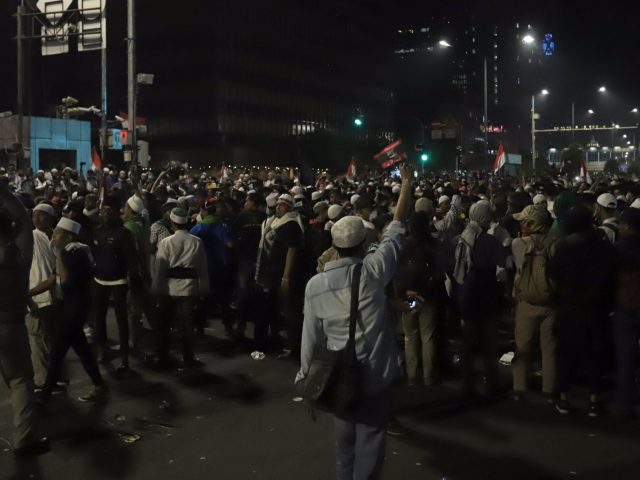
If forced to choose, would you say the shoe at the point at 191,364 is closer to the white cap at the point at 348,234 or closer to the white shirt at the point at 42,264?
the white shirt at the point at 42,264

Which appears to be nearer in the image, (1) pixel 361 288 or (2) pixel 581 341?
(1) pixel 361 288

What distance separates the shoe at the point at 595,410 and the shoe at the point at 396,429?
1.72 m

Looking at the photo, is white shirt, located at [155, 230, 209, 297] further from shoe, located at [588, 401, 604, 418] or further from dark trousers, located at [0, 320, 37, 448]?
shoe, located at [588, 401, 604, 418]

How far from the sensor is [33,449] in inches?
241

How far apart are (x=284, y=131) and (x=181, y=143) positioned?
13744 mm

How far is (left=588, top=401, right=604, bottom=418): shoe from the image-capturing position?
6980 millimetres

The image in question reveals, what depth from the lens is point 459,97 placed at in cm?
18250

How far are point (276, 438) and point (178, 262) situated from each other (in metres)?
2.94

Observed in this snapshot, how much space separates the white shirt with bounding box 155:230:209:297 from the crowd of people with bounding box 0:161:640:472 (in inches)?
0.6

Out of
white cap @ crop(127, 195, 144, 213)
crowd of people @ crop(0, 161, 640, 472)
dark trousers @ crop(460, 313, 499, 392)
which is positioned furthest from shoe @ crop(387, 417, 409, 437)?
white cap @ crop(127, 195, 144, 213)

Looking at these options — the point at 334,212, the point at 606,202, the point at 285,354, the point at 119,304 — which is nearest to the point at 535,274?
the point at 606,202

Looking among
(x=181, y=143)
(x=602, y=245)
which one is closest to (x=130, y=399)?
(x=602, y=245)

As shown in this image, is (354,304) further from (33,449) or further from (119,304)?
(119,304)

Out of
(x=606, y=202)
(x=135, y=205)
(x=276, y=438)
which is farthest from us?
(x=135, y=205)
